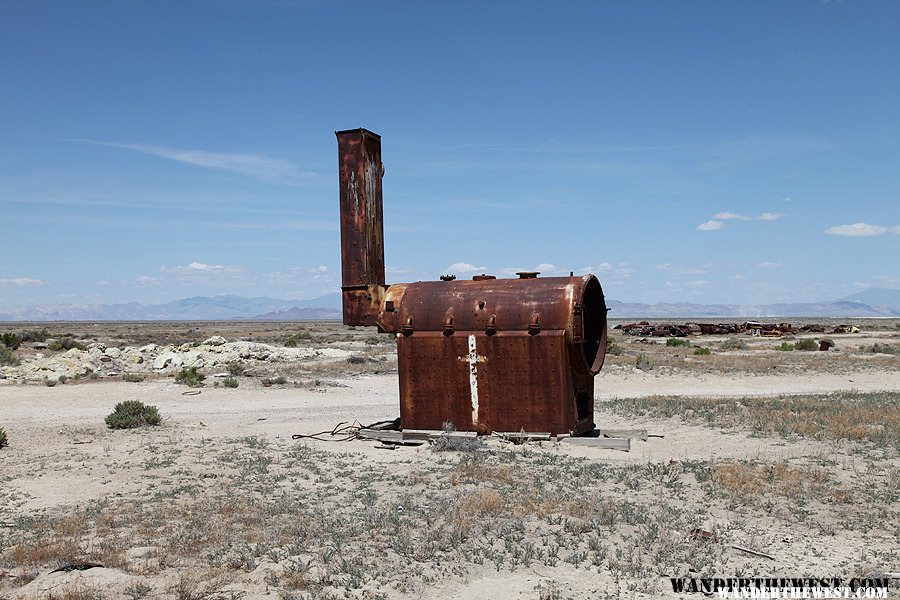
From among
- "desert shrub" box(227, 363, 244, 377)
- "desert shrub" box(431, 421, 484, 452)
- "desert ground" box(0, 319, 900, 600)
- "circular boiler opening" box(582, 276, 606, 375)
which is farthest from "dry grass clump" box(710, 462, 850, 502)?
"desert shrub" box(227, 363, 244, 377)

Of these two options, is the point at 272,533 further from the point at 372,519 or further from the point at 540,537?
the point at 540,537

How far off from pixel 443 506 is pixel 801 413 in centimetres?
934

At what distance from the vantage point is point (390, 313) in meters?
12.0

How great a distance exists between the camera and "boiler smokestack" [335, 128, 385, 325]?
1229cm

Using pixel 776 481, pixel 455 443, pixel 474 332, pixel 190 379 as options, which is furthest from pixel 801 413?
pixel 190 379

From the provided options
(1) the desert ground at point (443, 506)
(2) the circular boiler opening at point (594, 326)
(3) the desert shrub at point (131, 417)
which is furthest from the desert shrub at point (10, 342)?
(2) the circular boiler opening at point (594, 326)

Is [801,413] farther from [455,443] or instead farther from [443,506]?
[443,506]

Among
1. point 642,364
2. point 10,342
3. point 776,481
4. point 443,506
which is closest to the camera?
point 443,506

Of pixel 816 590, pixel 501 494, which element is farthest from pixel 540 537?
pixel 816 590

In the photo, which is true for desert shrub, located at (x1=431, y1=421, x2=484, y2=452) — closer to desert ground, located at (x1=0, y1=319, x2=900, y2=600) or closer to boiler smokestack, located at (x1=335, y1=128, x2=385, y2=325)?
desert ground, located at (x1=0, y1=319, x2=900, y2=600)

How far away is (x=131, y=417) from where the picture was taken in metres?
14.1

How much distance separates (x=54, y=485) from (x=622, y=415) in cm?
1019

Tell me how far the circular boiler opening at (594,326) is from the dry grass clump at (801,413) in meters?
2.93

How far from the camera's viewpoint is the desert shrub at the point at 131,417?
46.0 ft
